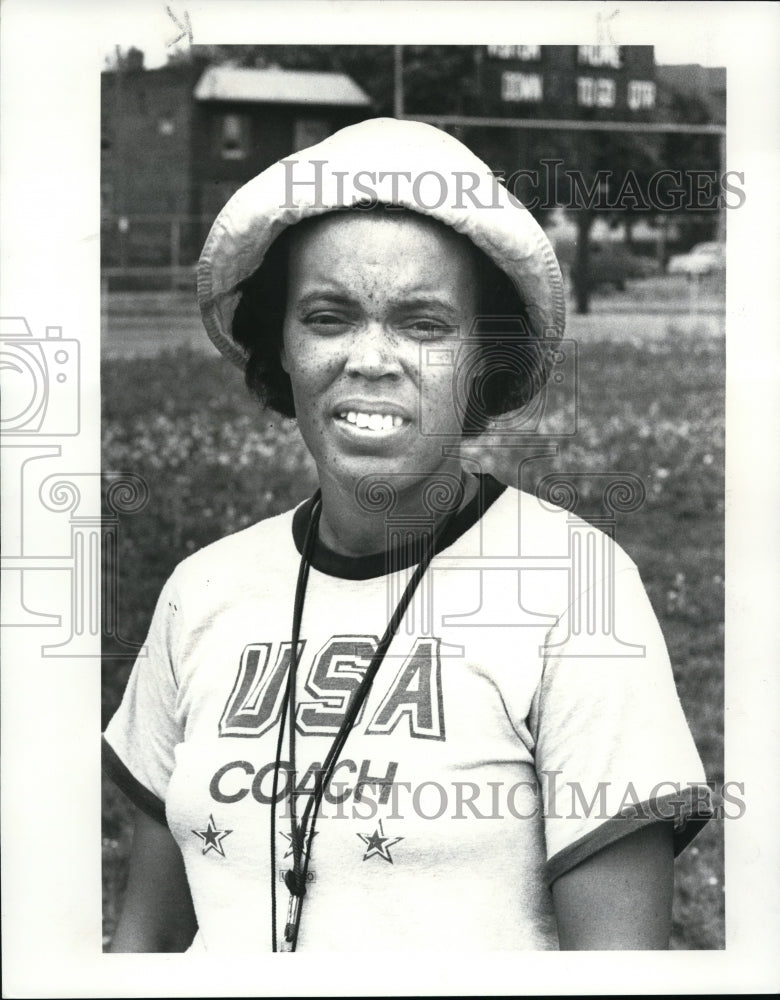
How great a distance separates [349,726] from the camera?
70.6 inches

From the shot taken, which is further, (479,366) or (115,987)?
(115,987)

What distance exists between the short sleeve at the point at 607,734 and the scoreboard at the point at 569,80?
0.82m

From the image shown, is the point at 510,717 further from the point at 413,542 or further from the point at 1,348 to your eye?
the point at 1,348

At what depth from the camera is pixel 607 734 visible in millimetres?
1715

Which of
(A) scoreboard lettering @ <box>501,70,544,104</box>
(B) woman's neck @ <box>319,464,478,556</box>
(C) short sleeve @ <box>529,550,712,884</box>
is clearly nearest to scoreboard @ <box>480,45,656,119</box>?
(A) scoreboard lettering @ <box>501,70,544,104</box>

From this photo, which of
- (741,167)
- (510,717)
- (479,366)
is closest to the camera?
(510,717)

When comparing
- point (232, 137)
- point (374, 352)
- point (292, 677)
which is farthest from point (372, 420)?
point (232, 137)

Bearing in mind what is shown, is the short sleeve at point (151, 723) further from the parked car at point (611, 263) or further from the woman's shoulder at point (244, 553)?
the parked car at point (611, 263)

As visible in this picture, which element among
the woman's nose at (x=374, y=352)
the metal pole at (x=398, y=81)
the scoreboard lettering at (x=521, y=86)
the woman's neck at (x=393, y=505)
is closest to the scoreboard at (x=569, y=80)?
the scoreboard lettering at (x=521, y=86)

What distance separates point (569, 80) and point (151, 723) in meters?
1.34

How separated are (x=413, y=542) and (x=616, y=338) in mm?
532

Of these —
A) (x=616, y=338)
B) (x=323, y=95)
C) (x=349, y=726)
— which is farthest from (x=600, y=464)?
(x=323, y=95)

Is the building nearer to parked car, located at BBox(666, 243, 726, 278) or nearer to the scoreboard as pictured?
the scoreboard

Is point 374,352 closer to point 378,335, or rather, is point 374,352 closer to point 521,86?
point 378,335
